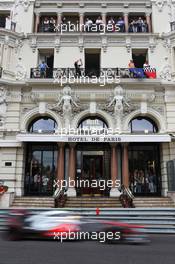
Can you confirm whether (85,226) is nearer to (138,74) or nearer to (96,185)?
(96,185)

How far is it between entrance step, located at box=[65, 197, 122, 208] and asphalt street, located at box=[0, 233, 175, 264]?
8021 millimetres

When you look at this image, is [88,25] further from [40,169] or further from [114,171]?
[40,169]

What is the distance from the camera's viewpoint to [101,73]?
70.7ft

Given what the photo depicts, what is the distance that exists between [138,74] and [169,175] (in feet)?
Result: 25.4

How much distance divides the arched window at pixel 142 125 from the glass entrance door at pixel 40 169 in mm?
6221

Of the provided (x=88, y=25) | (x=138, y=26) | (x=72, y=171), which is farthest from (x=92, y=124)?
(x=138, y=26)

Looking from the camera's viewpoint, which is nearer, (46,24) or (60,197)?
(60,197)

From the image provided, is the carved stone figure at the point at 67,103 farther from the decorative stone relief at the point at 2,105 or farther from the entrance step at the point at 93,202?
the entrance step at the point at 93,202

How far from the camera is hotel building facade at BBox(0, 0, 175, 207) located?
788 inches

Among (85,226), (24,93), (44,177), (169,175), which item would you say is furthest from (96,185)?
(85,226)

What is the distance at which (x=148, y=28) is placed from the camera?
23.6m

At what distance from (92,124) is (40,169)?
16.9 ft

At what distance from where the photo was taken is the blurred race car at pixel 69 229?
9.72m

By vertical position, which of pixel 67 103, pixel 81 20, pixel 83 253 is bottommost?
pixel 83 253
